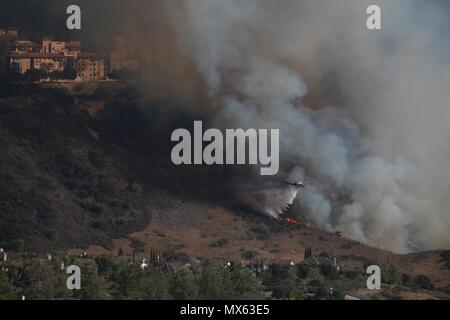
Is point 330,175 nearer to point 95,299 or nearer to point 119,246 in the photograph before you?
point 119,246

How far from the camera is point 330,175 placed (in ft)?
412

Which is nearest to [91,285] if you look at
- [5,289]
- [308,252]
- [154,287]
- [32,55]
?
[154,287]

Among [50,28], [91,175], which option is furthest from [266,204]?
[50,28]

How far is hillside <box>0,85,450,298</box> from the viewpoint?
121 m

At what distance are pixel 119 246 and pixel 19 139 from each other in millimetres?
15447

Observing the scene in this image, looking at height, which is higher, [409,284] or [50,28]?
[50,28]

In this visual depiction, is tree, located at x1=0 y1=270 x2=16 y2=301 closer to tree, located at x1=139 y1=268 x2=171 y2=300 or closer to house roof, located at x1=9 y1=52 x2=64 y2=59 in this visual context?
tree, located at x1=139 y1=268 x2=171 y2=300

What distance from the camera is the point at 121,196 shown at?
5217 inches

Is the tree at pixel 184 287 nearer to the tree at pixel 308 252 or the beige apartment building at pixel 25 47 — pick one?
the tree at pixel 308 252

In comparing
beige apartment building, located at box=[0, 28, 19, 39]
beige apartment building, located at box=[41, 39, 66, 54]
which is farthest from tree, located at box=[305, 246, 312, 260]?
beige apartment building, located at box=[0, 28, 19, 39]

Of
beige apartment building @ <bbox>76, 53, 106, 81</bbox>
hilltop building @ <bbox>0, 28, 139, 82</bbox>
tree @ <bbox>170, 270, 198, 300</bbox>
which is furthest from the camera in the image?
beige apartment building @ <bbox>76, 53, 106, 81</bbox>

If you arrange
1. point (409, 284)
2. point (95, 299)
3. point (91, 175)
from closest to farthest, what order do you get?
point (95, 299) < point (409, 284) < point (91, 175)

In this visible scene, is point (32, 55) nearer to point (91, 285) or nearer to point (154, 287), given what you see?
point (91, 285)
